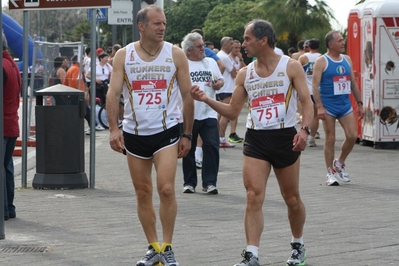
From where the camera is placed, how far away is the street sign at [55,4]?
11328mm

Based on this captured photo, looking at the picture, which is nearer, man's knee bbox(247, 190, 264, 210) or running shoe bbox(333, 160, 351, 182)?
man's knee bbox(247, 190, 264, 210)

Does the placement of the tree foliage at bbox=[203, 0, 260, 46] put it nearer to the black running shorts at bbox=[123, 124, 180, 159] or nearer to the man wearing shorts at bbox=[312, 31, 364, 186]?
the man wearing shorts at bbox=[312, 31, 364, 186]

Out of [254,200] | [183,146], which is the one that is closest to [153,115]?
[183,146]

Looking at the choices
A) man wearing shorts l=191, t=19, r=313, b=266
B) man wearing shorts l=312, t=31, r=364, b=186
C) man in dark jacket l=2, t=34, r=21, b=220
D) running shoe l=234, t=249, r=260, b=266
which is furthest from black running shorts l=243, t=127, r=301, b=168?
man wearing shorts l=312, t=31, r=364, b=186

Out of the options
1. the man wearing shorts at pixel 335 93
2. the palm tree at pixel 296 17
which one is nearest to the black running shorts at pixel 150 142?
the man wearing shorts at pixel 335 93

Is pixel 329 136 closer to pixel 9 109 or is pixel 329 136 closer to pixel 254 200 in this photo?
pixel 9 109

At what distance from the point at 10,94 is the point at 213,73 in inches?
119

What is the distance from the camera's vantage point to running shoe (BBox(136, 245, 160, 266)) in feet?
22.8

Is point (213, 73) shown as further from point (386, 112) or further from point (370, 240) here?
point (386, 112)

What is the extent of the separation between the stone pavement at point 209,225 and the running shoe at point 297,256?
146 millimetres

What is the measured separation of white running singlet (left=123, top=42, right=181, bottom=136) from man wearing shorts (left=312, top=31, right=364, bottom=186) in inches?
198

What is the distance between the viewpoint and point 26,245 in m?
7.95

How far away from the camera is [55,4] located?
11.4 meters

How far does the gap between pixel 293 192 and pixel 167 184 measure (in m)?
0.91
